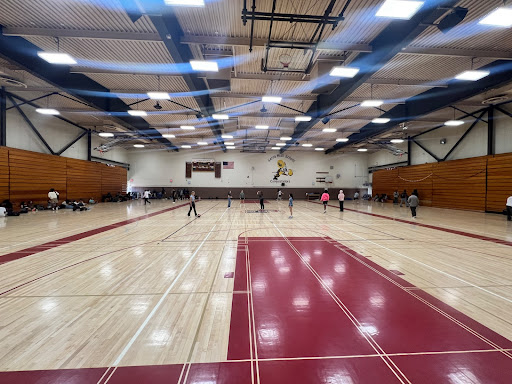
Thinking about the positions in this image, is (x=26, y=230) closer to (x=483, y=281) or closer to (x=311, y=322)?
(x=311, y=322)

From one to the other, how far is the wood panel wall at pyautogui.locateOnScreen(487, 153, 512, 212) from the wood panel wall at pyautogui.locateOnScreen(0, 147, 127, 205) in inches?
1153

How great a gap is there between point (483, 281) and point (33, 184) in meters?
21.9

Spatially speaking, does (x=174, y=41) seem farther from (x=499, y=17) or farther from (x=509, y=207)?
(x=509, y=207)

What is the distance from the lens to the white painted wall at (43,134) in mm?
15383

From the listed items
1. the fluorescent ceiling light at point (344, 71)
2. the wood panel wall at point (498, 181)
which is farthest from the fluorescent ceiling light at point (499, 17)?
the wood panel wall at point (498, 181)

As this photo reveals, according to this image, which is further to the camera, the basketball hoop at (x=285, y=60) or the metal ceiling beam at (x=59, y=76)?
the basketball hoop at (x=285, y=60)

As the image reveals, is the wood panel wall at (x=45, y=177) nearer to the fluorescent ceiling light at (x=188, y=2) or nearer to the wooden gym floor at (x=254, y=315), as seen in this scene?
the wooden gym floor at (x=254, y=315)

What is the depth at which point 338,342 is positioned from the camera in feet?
9.12

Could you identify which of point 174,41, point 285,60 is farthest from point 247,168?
point 174,41

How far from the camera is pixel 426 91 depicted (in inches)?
546

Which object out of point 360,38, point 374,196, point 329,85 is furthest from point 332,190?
point 360,38

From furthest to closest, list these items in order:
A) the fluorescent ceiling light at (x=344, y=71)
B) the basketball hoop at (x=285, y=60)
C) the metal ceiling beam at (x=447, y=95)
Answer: the metal ceiling beam at (x=447, y=95)
the basketball hoop at (x=285, y=60)
the fluorescent ceiling light at (x=344, y=71)

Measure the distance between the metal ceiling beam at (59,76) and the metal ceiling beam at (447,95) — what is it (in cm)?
1666

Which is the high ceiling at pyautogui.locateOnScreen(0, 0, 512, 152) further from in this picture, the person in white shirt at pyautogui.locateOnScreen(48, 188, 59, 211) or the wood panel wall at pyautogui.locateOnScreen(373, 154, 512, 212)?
the person in white shirt at pyautogui.locateOnScreen(48, 188, 59, 211)
